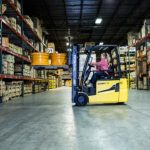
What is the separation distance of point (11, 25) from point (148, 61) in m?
10.7

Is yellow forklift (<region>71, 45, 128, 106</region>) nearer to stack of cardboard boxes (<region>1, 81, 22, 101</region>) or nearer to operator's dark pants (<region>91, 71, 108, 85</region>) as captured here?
operator's dark pants (<region>91, 71, 108, 85</region>)

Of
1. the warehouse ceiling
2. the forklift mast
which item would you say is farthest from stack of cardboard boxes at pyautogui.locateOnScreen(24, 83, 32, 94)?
the forklift mast

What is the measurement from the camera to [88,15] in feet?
76.4

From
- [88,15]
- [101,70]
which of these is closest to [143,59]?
[88,15]

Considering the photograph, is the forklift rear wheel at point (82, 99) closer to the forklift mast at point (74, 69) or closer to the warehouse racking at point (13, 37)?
the forklift mast at point (74, 69)

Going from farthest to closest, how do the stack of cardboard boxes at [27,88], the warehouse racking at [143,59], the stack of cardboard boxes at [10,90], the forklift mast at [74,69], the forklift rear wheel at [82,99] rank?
1. the warehouse racking at [143,59]
2. the stack of cardboard boxes at [27,88]
3. the stack of cardboard boxes at [10,90]
4. the forklift mast at [74,69]
5. the forklift rear wheel at [82,99]

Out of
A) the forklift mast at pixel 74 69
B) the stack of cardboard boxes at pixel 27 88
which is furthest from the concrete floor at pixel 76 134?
the stack of cardboard boxes at pixel 27 88

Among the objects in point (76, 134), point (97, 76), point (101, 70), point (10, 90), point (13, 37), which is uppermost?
point (13, 37)

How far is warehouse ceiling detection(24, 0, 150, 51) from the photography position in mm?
19859

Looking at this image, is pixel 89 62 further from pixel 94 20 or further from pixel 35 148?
pixel 94 20

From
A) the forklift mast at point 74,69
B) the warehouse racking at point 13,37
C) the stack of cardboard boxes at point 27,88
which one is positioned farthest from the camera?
the stack of cardboard boxes at point 27,88

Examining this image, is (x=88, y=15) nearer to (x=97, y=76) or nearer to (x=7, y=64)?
(x=7, y=64)

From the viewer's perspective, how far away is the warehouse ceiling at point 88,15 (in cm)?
1986

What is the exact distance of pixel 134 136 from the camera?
418 centimetres
